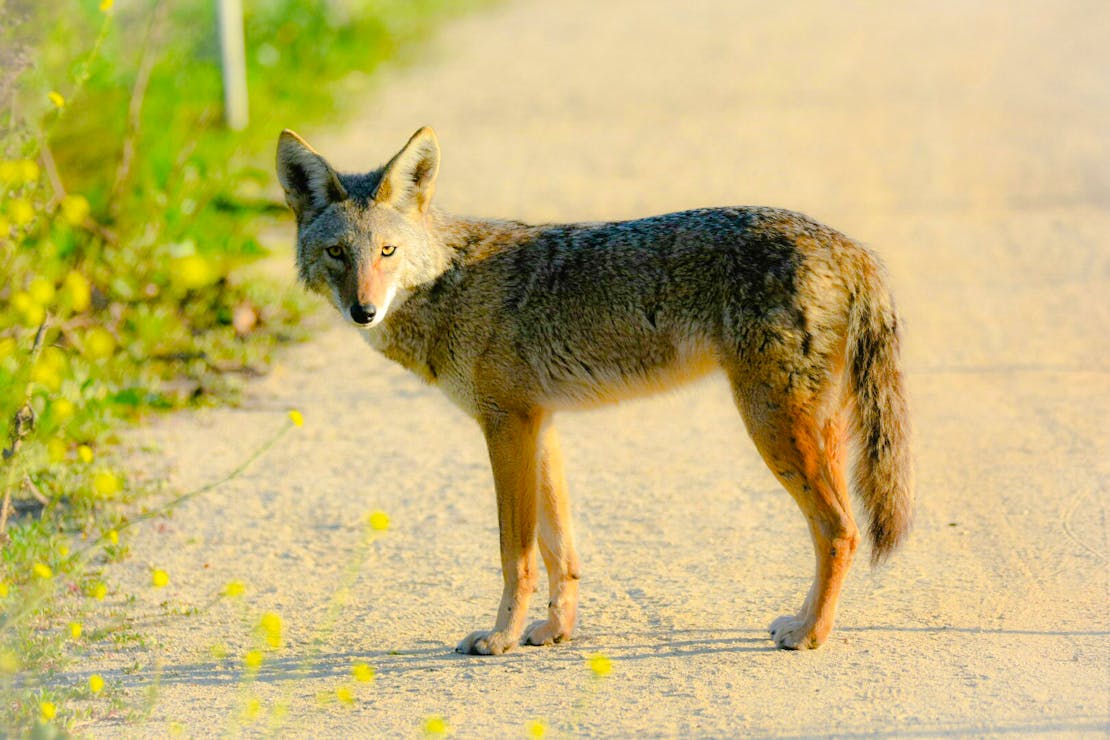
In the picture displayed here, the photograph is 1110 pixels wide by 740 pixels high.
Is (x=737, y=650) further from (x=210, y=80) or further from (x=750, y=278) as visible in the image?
(x=210, y=80)

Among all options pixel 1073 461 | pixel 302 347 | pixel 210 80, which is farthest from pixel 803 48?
pixel 1073 461

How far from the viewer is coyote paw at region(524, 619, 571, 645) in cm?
544

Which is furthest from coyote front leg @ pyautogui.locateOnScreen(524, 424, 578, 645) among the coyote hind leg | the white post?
the white post

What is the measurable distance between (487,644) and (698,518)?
1.52 metres

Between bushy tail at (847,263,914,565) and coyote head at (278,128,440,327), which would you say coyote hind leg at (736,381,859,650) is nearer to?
bushy tail at (847,263,914,565)

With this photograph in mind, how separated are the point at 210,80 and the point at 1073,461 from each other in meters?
9.15

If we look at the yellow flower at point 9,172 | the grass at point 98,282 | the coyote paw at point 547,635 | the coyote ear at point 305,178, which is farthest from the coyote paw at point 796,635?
the yellow flower at point 9,172

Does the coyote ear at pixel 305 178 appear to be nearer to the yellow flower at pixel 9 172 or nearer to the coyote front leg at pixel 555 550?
the yellow flower at pixel 9 172

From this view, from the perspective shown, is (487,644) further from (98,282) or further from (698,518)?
(98,282)

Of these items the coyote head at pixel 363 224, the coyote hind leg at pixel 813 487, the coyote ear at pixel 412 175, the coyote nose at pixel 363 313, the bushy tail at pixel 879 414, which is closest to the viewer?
the coyote hind leg at pixel 813 487

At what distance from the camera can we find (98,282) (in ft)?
28.6

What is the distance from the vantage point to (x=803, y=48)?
58.6ft

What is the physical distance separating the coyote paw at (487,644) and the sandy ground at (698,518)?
2.6 inches

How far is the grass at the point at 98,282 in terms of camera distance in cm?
527
